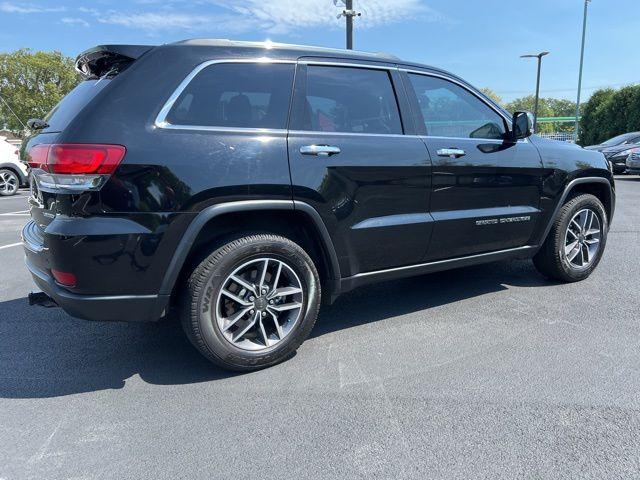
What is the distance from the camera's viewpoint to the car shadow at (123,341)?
2.98 metres

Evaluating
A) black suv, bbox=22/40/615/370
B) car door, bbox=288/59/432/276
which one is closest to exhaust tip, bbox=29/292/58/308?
black suv, bbox=22/40/615/370

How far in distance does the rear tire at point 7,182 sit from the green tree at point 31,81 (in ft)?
147

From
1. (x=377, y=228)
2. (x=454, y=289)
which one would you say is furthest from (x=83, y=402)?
(x=454, y=289)

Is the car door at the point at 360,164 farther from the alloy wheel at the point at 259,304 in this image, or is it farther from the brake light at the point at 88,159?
the brake light at the point at 88,159

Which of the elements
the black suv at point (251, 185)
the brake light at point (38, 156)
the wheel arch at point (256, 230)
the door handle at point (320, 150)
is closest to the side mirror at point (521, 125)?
the black suv at point (251, 185)

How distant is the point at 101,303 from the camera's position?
104 inches

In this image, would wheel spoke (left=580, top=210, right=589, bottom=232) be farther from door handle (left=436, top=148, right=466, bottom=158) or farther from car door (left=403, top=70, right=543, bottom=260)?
door handle (left=436, top=148, right=466, bottom=158)

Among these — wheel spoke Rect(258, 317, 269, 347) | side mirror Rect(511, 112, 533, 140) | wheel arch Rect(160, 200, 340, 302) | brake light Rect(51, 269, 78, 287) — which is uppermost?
side mirror Rect(511, 112, 533, 140)

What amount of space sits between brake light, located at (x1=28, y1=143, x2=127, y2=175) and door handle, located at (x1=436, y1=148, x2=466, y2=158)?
2119 millimetres

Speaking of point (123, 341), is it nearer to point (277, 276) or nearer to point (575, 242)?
point (277, 276)

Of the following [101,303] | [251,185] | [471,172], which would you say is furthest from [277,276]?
[471,172]

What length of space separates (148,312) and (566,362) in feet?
8.20

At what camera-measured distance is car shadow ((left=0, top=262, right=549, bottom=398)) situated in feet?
9.77

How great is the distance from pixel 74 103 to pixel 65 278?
40.3 inches
